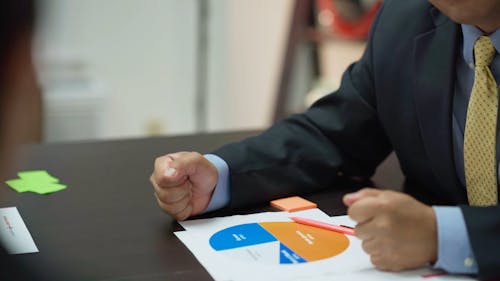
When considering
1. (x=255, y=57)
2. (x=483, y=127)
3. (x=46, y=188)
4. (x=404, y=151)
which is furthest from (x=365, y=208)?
(x=255, y=57)

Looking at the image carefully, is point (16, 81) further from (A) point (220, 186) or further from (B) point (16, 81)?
(A) point (220, 186)

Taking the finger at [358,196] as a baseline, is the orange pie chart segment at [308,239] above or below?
below

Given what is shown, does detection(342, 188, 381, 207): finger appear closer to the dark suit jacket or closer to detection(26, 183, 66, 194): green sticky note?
the dark suit jacket

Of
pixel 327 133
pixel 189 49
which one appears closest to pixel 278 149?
pixel 327 133

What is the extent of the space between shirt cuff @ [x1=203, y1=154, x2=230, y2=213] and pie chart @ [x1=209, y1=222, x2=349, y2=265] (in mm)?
86

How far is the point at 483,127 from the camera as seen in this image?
1.19 metres

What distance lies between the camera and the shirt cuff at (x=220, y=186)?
1256 mm

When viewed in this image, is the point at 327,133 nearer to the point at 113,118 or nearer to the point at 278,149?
the point at 278,149

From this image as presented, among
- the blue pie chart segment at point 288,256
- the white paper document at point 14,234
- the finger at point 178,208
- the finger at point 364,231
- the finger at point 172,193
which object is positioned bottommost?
the white paper document at point 14,234

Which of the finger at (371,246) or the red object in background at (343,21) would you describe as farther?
the red object in background at (343,21)

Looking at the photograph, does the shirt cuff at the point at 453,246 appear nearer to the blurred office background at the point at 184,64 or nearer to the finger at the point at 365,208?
the finger at the point at 365,208

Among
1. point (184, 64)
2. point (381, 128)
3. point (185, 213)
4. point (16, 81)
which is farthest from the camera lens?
point (184, 64)

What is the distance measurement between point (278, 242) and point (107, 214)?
0.96 feet

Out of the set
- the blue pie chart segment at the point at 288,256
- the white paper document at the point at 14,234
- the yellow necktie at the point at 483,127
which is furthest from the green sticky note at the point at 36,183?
the yellow necktie at the point at 483,127
